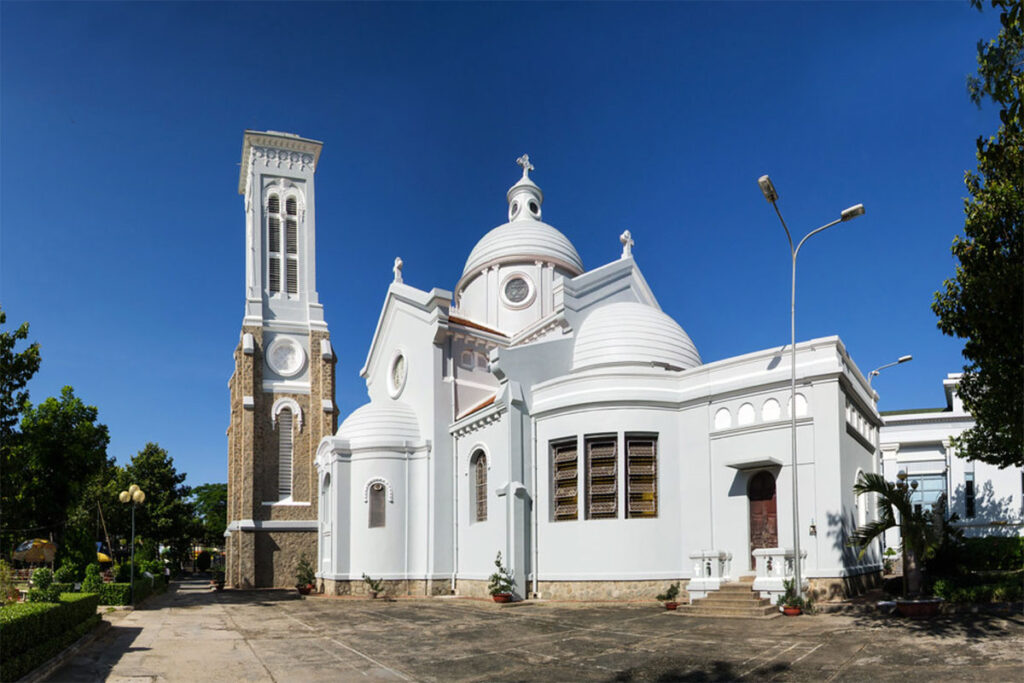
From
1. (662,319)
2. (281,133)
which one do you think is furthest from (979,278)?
(281,133)

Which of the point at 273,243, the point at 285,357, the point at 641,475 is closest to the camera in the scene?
the point at 641,475

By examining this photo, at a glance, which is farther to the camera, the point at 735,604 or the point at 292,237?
the point at 292,237

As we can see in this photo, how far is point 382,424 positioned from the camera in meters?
29.8

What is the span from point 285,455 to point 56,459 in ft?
36.1

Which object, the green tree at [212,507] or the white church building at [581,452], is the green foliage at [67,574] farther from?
the green tree at [212,507]

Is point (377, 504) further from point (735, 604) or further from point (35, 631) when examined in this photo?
point (35, 631)

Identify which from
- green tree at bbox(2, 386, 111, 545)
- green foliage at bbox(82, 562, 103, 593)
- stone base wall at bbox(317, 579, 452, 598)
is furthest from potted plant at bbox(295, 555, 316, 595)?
green tree at bbox(2, 386, 111, 545)

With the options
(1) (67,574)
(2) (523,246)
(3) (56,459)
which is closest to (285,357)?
(3) (56,459)

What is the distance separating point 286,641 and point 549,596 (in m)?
8.87

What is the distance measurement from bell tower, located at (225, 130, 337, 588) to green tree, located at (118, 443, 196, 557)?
10770 millimetres

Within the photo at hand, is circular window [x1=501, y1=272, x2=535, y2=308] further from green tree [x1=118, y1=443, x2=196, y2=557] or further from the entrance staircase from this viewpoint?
green tree [x1=118, y1=443, x2=196, y2=557]

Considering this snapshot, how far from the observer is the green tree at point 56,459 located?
35.2 metres

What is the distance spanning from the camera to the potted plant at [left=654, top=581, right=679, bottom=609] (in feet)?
64.9

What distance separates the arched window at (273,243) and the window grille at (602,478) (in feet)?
76.0
